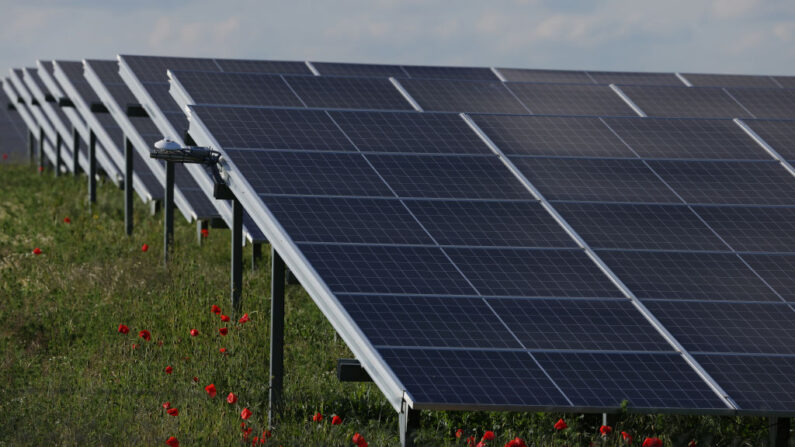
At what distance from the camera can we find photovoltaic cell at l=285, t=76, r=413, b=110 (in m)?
14.8

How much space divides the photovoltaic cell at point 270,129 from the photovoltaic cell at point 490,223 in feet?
5.43

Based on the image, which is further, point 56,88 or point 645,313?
point 56,88

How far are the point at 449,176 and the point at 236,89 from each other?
12.6 feet

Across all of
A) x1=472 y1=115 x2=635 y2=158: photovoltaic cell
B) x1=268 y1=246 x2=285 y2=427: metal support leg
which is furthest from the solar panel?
x1=268 y1=246 x2=285 y2=427: metal support leg

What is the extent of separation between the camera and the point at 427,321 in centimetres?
982

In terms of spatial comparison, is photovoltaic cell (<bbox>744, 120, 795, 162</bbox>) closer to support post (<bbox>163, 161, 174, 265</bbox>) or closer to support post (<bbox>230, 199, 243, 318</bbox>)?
support post (<bbox>230, 199, 243, 318</bbox>)

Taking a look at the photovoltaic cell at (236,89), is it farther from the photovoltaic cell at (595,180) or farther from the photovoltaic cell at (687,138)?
the photovoltaic cell at (687,138)

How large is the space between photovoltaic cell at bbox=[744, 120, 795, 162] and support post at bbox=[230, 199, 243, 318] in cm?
685

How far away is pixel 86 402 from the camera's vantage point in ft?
40.1

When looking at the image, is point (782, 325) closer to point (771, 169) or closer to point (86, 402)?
point (771, 169)

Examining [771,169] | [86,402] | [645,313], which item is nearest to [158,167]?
[86,402]

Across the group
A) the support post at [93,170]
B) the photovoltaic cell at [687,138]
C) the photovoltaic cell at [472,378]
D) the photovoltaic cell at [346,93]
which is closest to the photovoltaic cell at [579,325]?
the photovoltaic cell at [472,378]

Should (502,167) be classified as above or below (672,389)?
above

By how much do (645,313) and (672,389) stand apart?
1115mm
